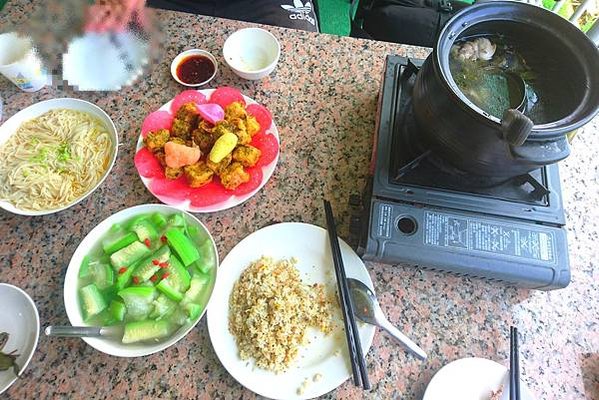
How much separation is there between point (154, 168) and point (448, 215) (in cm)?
72

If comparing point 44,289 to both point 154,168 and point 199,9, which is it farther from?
point 199,9

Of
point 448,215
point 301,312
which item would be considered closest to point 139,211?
point 301,312

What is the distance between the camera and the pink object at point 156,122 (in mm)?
1089

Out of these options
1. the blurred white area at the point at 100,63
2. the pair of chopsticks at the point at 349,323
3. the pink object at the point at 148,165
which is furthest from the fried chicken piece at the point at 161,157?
the pair of chopsticks at the point at 349,323

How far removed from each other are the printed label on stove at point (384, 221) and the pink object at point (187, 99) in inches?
23.5

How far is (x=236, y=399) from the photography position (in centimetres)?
85

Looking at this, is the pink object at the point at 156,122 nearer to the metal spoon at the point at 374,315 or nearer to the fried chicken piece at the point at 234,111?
the fried chicken piece at the point at 234,111

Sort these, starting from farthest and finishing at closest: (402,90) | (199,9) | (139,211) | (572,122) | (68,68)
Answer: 1. (199,9)
2. (68,68)
3. (402,90)
4. (139,211)
5. (572,122)

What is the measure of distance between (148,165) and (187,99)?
9.0 inches

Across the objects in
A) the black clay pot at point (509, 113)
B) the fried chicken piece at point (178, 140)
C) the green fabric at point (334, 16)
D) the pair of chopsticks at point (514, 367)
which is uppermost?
the black clay pot at point (509, 113)

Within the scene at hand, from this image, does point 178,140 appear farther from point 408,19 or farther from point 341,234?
point 408,19

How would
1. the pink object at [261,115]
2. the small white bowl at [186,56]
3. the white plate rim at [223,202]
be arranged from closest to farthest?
the white plate rim at [223,202] → the pink object at [261,115] → the small white bowl at [186,56]

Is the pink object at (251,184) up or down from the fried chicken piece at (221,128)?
down

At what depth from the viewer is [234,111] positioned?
3.56ft
